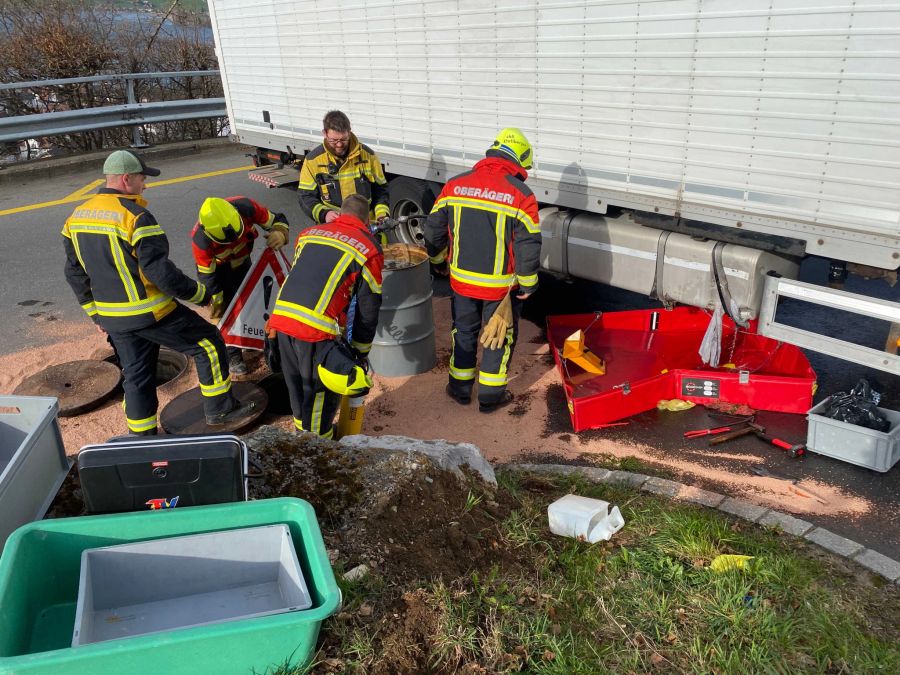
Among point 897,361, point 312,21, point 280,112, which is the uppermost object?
point 312,21

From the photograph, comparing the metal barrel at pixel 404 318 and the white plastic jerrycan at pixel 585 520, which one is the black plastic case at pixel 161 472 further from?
the metal barrel at pixel 404 318

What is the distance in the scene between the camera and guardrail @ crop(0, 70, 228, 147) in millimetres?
11625

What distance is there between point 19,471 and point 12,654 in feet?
3.27

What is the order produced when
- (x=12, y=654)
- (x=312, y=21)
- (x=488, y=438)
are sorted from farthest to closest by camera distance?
(x=312, y=21)
(x=488, y=438)
(x=12, y=654)

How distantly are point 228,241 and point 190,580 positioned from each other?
3283 millimetres

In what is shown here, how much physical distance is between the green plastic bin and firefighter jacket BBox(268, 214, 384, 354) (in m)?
1.91

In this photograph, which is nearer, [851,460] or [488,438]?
[851,460]

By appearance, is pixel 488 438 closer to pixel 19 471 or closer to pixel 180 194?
pixel 19 471

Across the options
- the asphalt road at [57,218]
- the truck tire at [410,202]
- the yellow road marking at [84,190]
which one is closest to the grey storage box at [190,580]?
the asphalt road at [57,218]

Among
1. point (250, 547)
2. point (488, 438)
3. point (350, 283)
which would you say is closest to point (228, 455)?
point (250, 547)

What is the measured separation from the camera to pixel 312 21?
7.63 m

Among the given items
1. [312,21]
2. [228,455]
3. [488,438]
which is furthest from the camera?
[312,21]

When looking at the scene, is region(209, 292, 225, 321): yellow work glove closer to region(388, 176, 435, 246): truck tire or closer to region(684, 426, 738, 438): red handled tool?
region(388, 176, 435, 246): truck tire

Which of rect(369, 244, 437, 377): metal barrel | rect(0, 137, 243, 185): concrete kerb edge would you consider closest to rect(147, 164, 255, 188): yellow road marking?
rect(0, 137, 243, 185): concrete kerb edge
